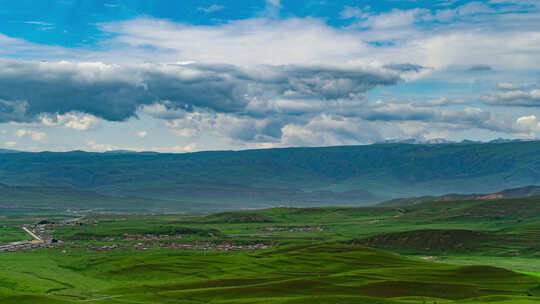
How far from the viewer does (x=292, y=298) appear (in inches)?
4306

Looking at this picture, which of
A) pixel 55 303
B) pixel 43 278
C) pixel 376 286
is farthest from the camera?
pixel 43 278

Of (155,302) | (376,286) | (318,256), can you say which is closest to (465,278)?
(376,286)

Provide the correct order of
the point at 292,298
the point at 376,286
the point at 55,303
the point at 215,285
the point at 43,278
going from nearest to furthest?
the point at 55,303 → the point at 292,298 → the point at 376,286 → the point at 215,285 → the point at 43,278

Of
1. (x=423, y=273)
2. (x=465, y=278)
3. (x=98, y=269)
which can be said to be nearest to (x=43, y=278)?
(x=98, y=269)

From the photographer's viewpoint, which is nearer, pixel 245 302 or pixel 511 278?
pixel 245 302

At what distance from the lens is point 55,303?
10125 centimetres

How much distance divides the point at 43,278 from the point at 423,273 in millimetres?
104552

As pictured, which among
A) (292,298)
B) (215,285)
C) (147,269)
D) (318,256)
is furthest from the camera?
(318,256)

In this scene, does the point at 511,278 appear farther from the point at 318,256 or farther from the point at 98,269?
the point at 98,269

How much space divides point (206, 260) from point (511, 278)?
94.4m

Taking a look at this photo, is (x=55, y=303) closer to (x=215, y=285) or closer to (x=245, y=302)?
(x=245, y=302)

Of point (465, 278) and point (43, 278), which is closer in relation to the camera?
point (465, 278)

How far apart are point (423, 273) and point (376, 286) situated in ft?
85.0

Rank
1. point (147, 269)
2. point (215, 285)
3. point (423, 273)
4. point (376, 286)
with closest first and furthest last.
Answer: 1. point (376, 286)
2. point (215, 285)
3. point (423, 273)
4. point (147, 269)
